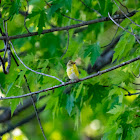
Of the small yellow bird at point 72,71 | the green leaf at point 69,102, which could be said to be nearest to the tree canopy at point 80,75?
the green leaf at point 69,102

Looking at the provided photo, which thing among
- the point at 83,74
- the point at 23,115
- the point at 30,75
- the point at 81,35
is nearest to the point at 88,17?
the point at 81,35

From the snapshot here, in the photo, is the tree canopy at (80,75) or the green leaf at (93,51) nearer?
the tree canopy at (80,75)

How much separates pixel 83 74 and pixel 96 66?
6.99 feet

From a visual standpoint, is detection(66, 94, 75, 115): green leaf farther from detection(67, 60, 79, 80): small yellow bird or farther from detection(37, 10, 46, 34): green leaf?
detection(37, 10, 46, 34): green leaf

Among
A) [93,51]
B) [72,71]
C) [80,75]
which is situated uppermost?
[93,51]

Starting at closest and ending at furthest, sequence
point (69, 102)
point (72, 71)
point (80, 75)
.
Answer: point (72, 71)
point (69, 102)
point (80, 75)

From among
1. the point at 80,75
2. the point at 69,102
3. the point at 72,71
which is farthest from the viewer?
the point at 80,75

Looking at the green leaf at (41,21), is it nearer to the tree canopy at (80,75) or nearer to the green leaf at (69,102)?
the tree canopy at (80,75)

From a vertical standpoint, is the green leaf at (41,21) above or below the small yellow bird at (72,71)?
above

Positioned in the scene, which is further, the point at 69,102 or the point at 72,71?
the point at 69,102

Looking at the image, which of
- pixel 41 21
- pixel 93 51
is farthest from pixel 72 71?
pixel 41 21

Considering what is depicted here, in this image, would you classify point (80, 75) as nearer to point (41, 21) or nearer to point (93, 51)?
point (93, 51)

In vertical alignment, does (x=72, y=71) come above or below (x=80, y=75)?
above

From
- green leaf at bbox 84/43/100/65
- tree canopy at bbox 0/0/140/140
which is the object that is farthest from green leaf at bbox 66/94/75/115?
green leaf at bbox 84/43/100/65
